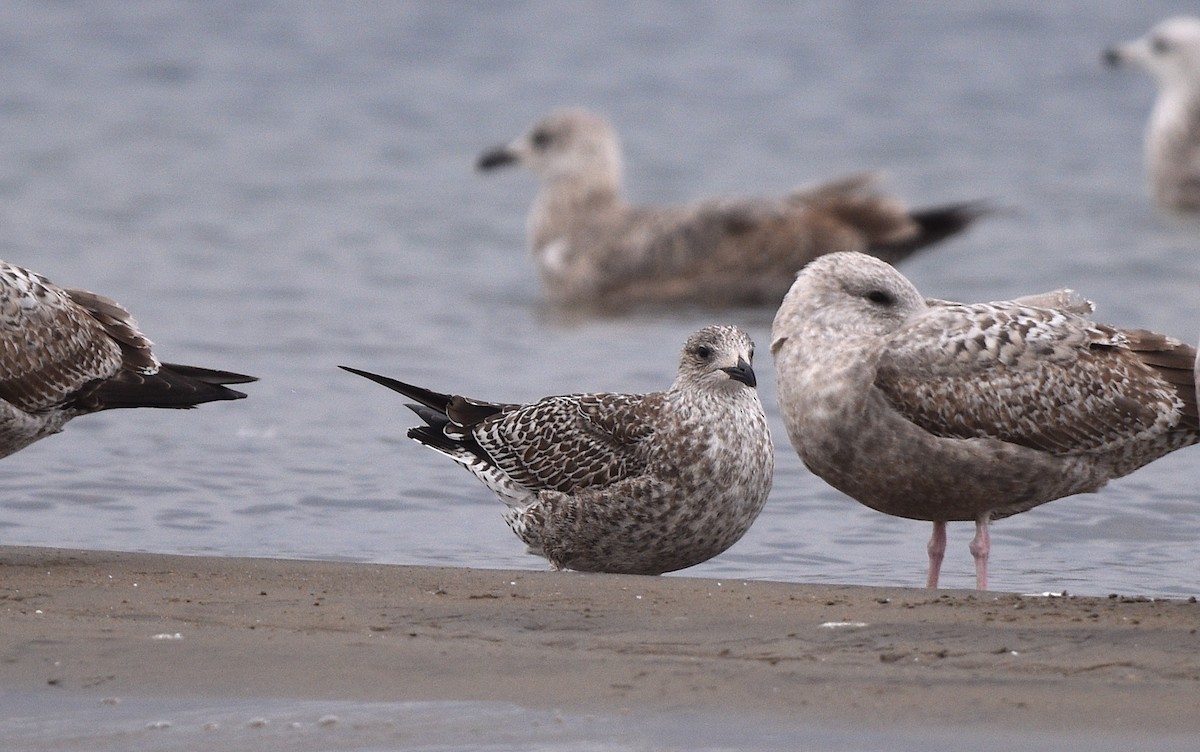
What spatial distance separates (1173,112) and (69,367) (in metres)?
14.3

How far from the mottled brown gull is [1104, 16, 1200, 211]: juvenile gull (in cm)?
1106

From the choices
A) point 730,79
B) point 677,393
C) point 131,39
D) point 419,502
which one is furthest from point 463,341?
point 131,39

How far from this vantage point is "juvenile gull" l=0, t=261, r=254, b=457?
6887 millimetres

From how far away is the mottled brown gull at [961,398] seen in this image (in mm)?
6840

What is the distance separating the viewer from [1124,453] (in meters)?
7.15

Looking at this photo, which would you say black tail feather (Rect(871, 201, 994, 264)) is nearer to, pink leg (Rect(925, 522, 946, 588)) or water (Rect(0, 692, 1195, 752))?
pink leg (Rect(925, 522, 946, 588))

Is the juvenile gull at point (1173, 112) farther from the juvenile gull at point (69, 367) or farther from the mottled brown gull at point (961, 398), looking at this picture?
the juvenile gull at point (69, 367)

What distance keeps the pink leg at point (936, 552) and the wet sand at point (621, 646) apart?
87cm

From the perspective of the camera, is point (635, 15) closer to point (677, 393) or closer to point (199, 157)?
point (199, 157)

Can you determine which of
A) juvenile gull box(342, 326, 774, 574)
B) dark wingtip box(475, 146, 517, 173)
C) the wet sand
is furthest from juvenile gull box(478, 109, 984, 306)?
the wet sand

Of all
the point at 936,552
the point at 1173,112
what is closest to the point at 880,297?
the point at 936,552

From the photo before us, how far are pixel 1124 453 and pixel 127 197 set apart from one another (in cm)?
1171

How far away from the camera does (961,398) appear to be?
687 cm

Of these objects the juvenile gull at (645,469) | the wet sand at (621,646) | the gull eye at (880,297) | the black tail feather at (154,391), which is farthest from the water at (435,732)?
the gull eye at (880,297)
